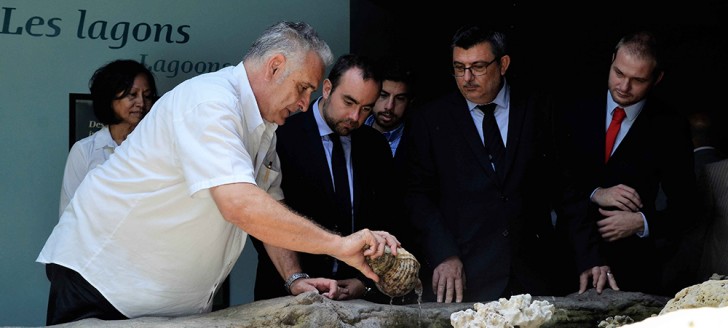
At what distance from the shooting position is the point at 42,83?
6113 mm

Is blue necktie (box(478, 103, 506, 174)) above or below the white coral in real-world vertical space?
above

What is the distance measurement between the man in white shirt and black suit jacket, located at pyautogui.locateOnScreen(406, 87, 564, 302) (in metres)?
1.05

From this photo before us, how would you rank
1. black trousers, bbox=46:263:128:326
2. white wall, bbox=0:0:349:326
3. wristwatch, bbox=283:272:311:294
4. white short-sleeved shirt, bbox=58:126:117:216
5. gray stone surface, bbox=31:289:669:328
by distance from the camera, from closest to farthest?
gray stone surface, bbox=31:289:669:328 → black trousers, bbox=46:263:128:326 → wristwatch, bbox=283:272:311:294 → white short-sleeved shirt, bbox=58:126:117:216 → white wall, bbox=0:0:349:326

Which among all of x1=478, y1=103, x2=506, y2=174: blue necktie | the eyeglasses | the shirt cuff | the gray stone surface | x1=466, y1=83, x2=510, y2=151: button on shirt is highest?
the eyeglasses

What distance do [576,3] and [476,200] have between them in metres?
4.61

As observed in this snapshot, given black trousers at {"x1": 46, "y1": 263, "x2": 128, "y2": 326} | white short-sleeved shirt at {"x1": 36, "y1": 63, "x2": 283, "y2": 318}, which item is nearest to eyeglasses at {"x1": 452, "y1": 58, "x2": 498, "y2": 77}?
white short-sleeved shirt at {"x1": 36, "y1": 63, "x2": 283, "y2": 318}

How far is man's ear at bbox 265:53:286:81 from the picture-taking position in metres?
3.68

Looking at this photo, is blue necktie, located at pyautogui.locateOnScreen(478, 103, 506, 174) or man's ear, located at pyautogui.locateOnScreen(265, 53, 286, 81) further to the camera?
blue necktie, located at pyautogui.locateOnScreen(478, 103, 506, 174)

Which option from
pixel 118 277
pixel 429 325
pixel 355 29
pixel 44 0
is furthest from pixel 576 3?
pixel 118 277

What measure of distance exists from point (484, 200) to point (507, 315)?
1.25 metres

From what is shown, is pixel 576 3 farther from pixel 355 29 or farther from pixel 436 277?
pixel 436 277

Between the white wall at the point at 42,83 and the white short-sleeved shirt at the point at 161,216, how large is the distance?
2352mm

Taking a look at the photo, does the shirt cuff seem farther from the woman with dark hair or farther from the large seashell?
the woman with dark hair

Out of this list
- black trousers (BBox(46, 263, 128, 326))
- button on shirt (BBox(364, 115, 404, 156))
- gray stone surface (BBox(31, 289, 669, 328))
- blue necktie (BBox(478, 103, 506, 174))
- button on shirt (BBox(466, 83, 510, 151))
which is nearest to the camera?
gray stone surface (BBox(31, 289, 669, 328))
